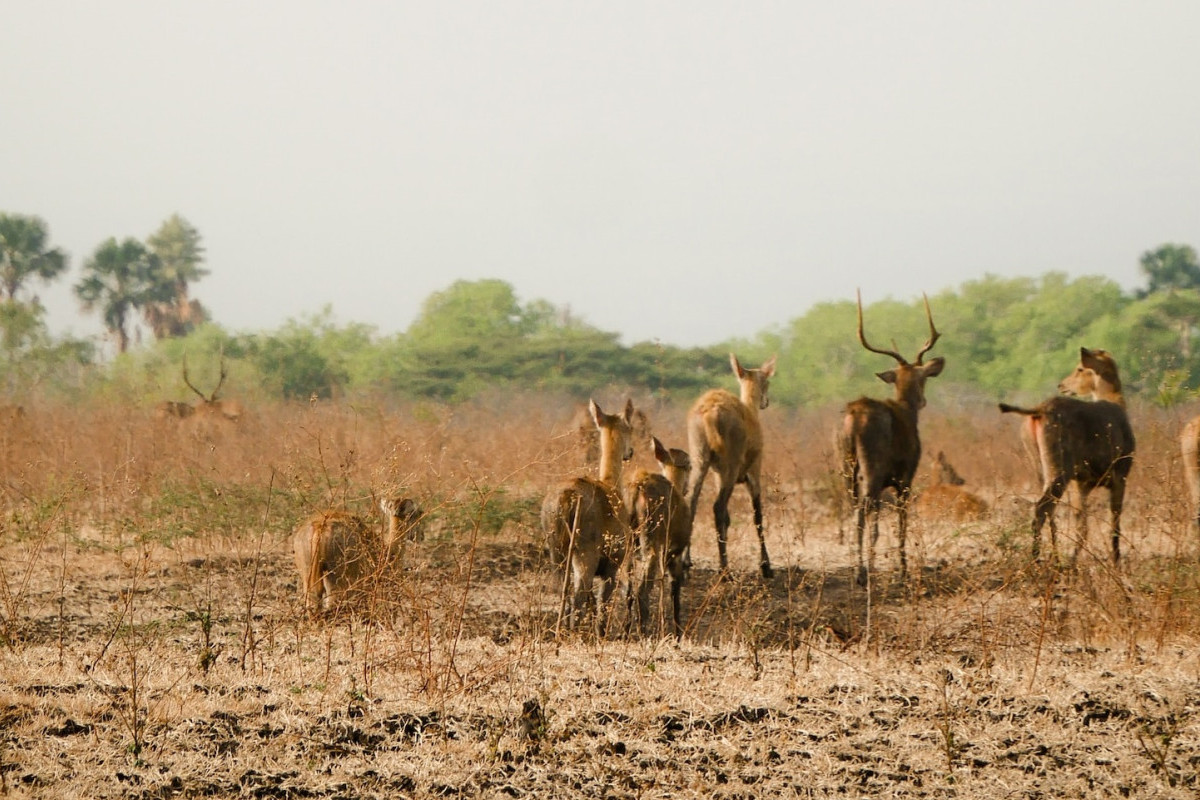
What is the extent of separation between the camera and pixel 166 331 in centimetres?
5166

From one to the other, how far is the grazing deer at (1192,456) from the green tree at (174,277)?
4697 cm

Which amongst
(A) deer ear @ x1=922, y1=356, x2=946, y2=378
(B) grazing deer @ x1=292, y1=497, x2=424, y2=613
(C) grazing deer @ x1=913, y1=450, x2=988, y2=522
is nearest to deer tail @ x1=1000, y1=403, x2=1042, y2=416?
(A) deer ear @ x1=922, y1=356, x2=946, y2=378

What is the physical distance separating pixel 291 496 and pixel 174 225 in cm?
4597

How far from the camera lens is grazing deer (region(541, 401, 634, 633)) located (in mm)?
8039

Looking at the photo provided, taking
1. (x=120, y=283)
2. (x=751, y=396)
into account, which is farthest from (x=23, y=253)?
(x=751, y=396)

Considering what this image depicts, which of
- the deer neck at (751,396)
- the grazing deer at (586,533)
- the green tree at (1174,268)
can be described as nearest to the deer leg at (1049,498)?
the deer neck at (751,396)

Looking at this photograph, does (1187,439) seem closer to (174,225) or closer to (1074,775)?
(1074,775)

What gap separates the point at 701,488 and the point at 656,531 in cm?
282

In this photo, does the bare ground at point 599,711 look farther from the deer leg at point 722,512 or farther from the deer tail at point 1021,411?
the deer leg at point 722,512

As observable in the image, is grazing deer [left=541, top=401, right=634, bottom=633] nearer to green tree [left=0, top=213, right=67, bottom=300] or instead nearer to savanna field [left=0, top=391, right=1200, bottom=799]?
savanna field [left=0, top=391, right=1200, bottom=799]

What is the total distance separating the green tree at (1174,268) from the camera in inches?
1845

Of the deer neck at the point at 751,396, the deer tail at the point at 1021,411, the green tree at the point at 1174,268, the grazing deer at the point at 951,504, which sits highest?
the green tree at the point at 1174,268

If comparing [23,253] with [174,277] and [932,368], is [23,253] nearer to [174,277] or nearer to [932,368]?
[174,277]

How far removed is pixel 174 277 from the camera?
52.6 m
